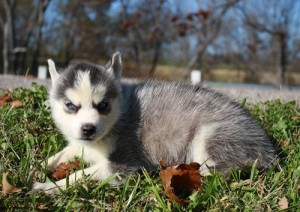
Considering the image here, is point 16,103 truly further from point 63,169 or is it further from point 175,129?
point 175,129

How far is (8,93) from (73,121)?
191 cm

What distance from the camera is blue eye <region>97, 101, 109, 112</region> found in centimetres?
295

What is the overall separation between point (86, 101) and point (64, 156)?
0.61 metres

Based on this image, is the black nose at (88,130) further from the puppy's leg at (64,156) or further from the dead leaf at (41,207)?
the dead leaf at (41,207)

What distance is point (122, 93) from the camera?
335 cm

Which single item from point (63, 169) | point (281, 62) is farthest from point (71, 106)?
point (281, 62)

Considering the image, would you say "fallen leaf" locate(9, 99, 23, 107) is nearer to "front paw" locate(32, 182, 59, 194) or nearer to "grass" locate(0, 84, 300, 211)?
"grass" locate(0, 84, 300, 211)

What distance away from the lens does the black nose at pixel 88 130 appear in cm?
280

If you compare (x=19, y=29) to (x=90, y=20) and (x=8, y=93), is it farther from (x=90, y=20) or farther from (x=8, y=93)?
(x=8, y=93)

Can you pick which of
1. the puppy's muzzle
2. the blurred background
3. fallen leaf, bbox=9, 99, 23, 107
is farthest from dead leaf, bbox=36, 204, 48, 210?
the blurred background

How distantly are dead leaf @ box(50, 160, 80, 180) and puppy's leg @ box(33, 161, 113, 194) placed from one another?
0.10m

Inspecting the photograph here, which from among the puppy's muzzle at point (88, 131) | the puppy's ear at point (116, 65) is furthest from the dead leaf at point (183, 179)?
the puppy's ear at point (116, 65)

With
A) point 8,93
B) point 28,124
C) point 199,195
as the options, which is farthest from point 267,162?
point 8,93

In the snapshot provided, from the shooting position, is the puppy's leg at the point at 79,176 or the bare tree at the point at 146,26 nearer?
the puppy's leg at the point at 79,176
